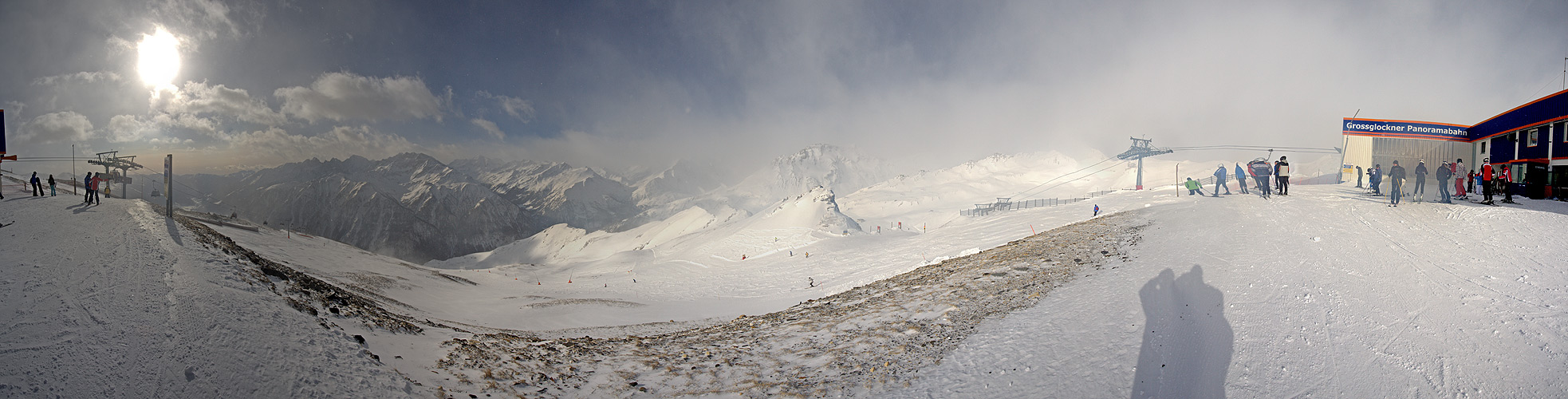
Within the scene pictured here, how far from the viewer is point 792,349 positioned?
8.73 m

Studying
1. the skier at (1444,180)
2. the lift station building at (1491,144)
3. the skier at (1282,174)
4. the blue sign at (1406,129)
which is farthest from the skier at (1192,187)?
the blue sign at (1406,129)

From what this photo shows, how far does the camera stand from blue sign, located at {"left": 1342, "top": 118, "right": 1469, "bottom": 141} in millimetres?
29156

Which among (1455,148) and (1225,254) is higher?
(1455,148)

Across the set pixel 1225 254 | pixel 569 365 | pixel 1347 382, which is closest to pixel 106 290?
pixel 569 365

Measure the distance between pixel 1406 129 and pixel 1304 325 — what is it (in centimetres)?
3857

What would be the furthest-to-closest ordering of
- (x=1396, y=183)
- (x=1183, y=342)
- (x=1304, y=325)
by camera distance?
(x=1396, y=183) → (x=1304, y=325) → (x=1183, y=342)

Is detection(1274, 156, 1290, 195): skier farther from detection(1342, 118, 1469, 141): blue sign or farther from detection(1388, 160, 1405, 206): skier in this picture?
detection(1342, 118, 1469, 141): blue sign

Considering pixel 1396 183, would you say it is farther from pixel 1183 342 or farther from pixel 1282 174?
pixel 1183 342

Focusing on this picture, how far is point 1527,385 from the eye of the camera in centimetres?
571

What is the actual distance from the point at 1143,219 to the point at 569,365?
1838cm

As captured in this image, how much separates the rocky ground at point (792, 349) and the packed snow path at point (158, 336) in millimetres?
1540

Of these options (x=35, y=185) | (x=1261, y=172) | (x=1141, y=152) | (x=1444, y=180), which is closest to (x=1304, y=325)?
(x=1444, y=180)

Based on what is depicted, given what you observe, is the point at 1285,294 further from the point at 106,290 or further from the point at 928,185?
the point at 928,185

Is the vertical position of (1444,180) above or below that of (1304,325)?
above
